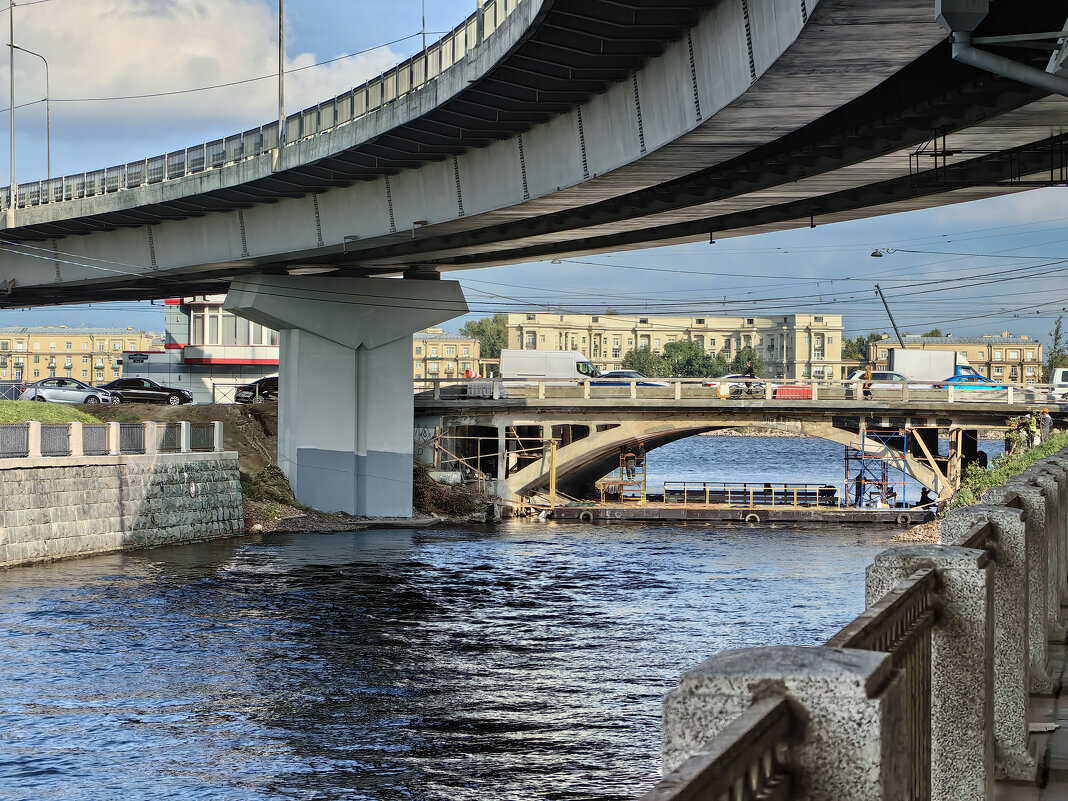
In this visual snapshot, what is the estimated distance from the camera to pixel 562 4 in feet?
62.4

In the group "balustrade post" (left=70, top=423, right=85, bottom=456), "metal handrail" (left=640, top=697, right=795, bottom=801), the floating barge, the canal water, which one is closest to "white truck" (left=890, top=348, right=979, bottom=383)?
the floating barge

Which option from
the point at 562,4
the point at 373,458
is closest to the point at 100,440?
the point at 373,458

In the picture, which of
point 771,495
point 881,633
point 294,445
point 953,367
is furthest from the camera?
point 953,367

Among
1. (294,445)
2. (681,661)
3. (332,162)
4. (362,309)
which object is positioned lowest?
(681,661)

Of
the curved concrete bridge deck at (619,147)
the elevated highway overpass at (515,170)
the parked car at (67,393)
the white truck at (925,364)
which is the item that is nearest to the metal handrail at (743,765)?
the elevated highway overpass at (515,170)

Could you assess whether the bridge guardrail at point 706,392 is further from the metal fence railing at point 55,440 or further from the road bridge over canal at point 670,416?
the metal fence railing at point 55,440

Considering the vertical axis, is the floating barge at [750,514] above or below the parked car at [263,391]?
below

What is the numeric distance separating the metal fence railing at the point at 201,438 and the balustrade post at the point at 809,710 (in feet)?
140

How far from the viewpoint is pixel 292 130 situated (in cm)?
3656

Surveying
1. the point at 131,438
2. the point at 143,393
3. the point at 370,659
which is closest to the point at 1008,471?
the point at 370,659

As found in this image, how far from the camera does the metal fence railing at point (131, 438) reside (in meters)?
41.0

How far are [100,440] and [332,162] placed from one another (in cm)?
1275

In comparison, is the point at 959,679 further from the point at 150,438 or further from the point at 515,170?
the point at 150,438

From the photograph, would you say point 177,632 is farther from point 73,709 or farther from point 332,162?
point 332,162
